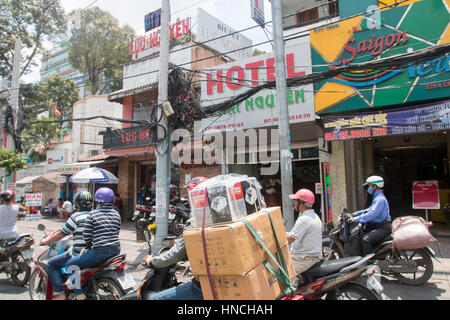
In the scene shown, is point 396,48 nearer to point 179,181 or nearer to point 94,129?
point 179,181

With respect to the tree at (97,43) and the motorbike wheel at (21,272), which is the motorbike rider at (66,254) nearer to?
the motorbike wheel at (21,272)

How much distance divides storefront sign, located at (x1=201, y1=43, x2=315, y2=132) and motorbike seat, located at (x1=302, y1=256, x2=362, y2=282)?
20.8ft

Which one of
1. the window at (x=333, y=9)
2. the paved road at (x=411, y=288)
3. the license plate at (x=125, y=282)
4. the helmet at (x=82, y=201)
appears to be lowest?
the paved road at (x=411, y=288)

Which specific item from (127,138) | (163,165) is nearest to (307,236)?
(163,165)

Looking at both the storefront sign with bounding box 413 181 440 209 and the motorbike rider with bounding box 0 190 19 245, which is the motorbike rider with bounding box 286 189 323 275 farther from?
the storefront sign with bounding box 413 181 440 209

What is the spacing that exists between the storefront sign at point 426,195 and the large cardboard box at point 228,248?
7.53 metres

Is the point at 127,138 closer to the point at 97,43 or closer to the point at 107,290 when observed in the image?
the point at 107,290

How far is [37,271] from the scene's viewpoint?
428cm

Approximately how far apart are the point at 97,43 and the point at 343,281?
1094 inches

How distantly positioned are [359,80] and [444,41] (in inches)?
84.8

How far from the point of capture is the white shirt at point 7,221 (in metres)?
5.57

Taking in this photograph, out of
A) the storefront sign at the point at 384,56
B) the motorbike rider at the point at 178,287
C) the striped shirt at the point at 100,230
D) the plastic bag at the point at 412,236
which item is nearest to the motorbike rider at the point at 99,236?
the striped shirt at the point at 100,230

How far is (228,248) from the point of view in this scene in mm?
2443
